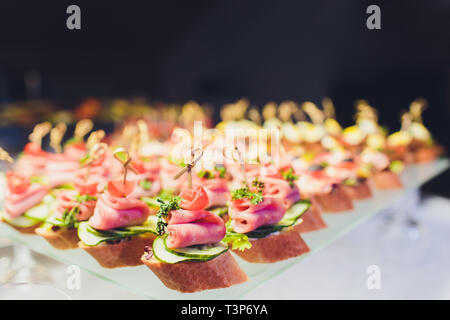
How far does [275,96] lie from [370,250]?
5.87 m

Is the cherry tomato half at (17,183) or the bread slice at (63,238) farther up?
the cherry tomato half at (17,183)

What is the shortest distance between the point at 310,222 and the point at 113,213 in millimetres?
1089

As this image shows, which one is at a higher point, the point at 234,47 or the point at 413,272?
the point at 234,47

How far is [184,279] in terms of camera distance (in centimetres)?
167

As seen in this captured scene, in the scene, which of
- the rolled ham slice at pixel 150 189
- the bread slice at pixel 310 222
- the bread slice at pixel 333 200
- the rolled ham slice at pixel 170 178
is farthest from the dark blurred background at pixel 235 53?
the rolled ham slice at pixel 150 189

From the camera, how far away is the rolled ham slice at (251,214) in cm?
196

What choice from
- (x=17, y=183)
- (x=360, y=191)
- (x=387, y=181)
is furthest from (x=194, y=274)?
(x=387, y=181)

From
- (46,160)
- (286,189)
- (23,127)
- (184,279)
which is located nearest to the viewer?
(184,279)

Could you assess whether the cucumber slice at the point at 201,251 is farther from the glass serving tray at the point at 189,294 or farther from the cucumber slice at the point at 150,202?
the cucumber slice at the point at 150,202

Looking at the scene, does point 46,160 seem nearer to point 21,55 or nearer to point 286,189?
point 286,189

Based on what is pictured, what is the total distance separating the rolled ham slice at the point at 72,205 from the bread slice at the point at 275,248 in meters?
0.76

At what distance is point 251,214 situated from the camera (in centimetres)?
197

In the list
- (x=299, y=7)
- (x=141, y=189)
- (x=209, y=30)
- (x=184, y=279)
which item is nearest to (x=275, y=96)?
(x=299, y=7)

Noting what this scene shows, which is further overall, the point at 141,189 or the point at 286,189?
the point at 141,189
